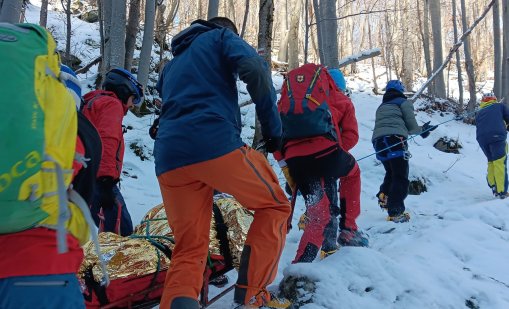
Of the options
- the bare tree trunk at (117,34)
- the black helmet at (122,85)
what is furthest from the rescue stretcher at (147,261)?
the bare tree trunk at (117,34)

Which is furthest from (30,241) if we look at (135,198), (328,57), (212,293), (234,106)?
(328,57)

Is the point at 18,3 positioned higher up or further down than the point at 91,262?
higher up

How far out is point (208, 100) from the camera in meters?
2.52

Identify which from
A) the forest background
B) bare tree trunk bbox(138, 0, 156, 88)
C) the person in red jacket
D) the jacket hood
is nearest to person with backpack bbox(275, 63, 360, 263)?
the person in red jacket

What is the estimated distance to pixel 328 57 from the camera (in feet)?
22.5

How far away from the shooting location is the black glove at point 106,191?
3730mm

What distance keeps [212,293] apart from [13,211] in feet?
7.56

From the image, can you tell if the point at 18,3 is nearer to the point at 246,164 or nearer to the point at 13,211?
the point at 246,164

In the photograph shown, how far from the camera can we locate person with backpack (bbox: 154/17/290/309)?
96.0 inches

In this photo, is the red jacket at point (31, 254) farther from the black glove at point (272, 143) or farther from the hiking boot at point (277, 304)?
the black glove at point (272, 143)

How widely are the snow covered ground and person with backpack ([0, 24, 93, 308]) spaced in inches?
70.5

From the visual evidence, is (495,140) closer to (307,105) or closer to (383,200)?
(383,200)

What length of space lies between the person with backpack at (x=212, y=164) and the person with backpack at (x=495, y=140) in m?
5.60

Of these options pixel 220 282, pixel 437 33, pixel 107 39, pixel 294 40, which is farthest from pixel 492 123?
pixel 437 33
